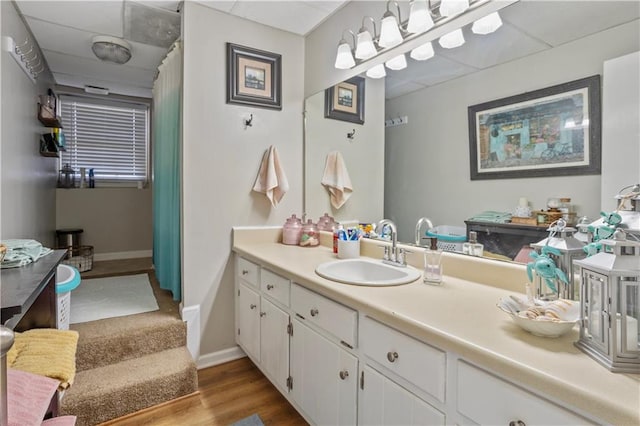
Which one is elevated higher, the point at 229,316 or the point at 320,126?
the point at 320,126

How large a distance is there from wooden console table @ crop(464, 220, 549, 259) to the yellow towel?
1547 millimetres

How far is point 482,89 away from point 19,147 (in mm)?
2901

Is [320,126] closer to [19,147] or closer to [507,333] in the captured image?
[507,333]

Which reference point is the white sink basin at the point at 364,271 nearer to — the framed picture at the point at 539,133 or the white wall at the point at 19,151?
the framed picture at the point at 539,133

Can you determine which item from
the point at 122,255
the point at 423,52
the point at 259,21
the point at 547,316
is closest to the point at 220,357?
the point at 547,316

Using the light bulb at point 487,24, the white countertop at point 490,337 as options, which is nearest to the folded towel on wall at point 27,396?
the white countertop at point 490,337

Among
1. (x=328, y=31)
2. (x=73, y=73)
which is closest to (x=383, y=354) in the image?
(x=328, y=31)

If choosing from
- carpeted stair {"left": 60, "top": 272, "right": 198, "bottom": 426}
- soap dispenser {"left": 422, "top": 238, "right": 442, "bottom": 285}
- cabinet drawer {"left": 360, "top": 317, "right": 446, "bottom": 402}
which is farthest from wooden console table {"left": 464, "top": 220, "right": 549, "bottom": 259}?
carpeted stair {"left": 60, "top": 272, "right": 198, "bottom": 426}

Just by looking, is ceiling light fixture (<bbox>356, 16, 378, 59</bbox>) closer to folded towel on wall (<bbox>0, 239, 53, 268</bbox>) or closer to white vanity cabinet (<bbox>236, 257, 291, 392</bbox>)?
white vanity cabinet (<bbox>236, 257, 291, 392</bbox>)

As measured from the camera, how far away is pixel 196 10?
2.09m

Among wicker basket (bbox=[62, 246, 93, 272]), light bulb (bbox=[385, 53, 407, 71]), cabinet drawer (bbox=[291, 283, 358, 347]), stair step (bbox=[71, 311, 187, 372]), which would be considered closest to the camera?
cabinet drawer (bbox=[291, 283, 358, 347])

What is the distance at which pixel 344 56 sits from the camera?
78.8 inches

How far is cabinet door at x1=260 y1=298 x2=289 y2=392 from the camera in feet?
5.42

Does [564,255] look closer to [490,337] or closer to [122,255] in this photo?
[490,337]
